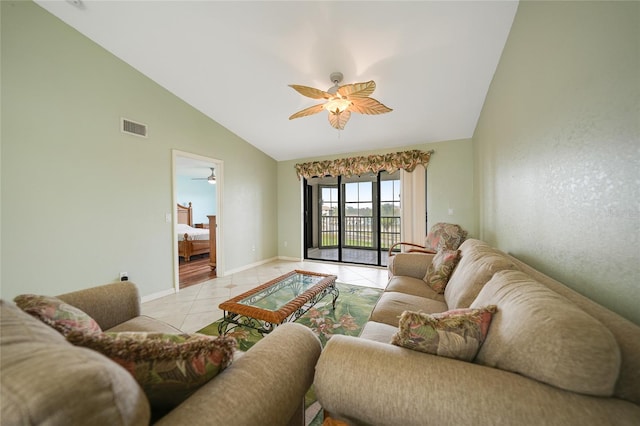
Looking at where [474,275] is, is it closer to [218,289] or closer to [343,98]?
[343,98]

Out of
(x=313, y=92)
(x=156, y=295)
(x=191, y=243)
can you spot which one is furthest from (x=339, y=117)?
(x=191, y=243)

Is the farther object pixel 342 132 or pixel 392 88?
pixel 342 132

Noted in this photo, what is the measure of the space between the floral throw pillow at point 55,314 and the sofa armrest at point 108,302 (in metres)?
0.47

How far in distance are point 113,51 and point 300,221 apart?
12.7 ft

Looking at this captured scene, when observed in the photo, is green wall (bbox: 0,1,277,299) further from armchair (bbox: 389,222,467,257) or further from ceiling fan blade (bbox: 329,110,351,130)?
armchair (bbox: 389,222,467,257)

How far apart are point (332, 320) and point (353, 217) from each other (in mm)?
3250

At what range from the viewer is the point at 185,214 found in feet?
23.1

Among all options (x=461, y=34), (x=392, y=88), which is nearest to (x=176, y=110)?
(x=392, y=88)

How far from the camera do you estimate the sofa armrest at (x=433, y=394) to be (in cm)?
62

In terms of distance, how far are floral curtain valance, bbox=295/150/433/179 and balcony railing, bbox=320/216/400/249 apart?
3.72 ft

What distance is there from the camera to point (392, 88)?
9.39 feet

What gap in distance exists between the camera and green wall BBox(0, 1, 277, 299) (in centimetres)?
205

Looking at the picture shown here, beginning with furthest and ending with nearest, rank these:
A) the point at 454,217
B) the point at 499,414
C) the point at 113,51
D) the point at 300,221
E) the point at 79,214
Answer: the point at 300,221 < the point at 454,217 < the point at 113,51 < the point at 79,214 < the point at 499,414

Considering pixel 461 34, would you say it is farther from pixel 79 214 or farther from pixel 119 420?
pixel 79 214
